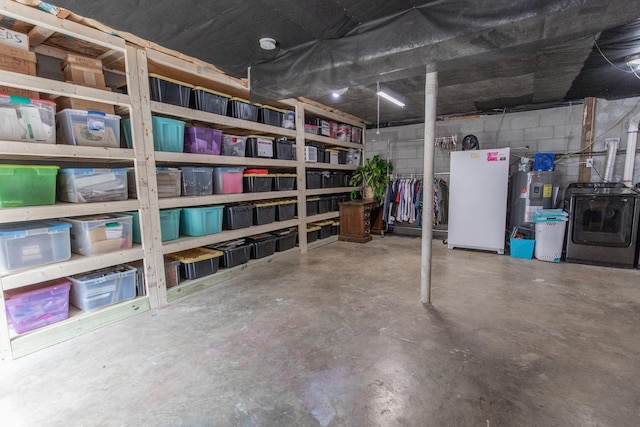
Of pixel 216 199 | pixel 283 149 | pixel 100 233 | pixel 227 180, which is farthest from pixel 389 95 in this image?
pixel 100 233

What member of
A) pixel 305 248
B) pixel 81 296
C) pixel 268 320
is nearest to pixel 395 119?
pixel 305 248

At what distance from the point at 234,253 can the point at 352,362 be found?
2.27 metres

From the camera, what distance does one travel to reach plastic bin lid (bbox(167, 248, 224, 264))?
334 centimetres

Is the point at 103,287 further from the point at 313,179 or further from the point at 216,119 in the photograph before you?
the point at 313,179

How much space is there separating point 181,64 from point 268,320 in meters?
2.79

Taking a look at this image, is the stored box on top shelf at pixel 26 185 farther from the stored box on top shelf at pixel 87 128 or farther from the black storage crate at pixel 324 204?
the black storage crate at pixel 324 204

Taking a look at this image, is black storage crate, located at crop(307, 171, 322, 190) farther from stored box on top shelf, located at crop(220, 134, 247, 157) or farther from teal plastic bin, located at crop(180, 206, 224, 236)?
teal plastic bin, located at crop(180, 206, 224, 236)

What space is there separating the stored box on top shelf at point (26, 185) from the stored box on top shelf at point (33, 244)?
21 cm

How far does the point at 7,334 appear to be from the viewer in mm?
2096

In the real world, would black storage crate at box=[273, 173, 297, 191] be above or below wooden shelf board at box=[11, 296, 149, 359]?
above

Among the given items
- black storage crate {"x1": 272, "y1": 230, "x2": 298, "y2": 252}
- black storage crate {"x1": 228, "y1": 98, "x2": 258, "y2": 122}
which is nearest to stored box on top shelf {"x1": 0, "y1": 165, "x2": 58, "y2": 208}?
black storage crate {"x1": 228, "y1": 98, "x2": 258, "y2": 122}

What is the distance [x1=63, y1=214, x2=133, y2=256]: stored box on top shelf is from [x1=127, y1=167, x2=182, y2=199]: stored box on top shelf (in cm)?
32

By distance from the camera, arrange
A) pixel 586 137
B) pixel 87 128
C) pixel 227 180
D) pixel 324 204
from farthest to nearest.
A: pixel 324 204 → pixel 586 137 → pixel 227 180 → pixel 87 128

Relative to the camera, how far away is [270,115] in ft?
13.8
